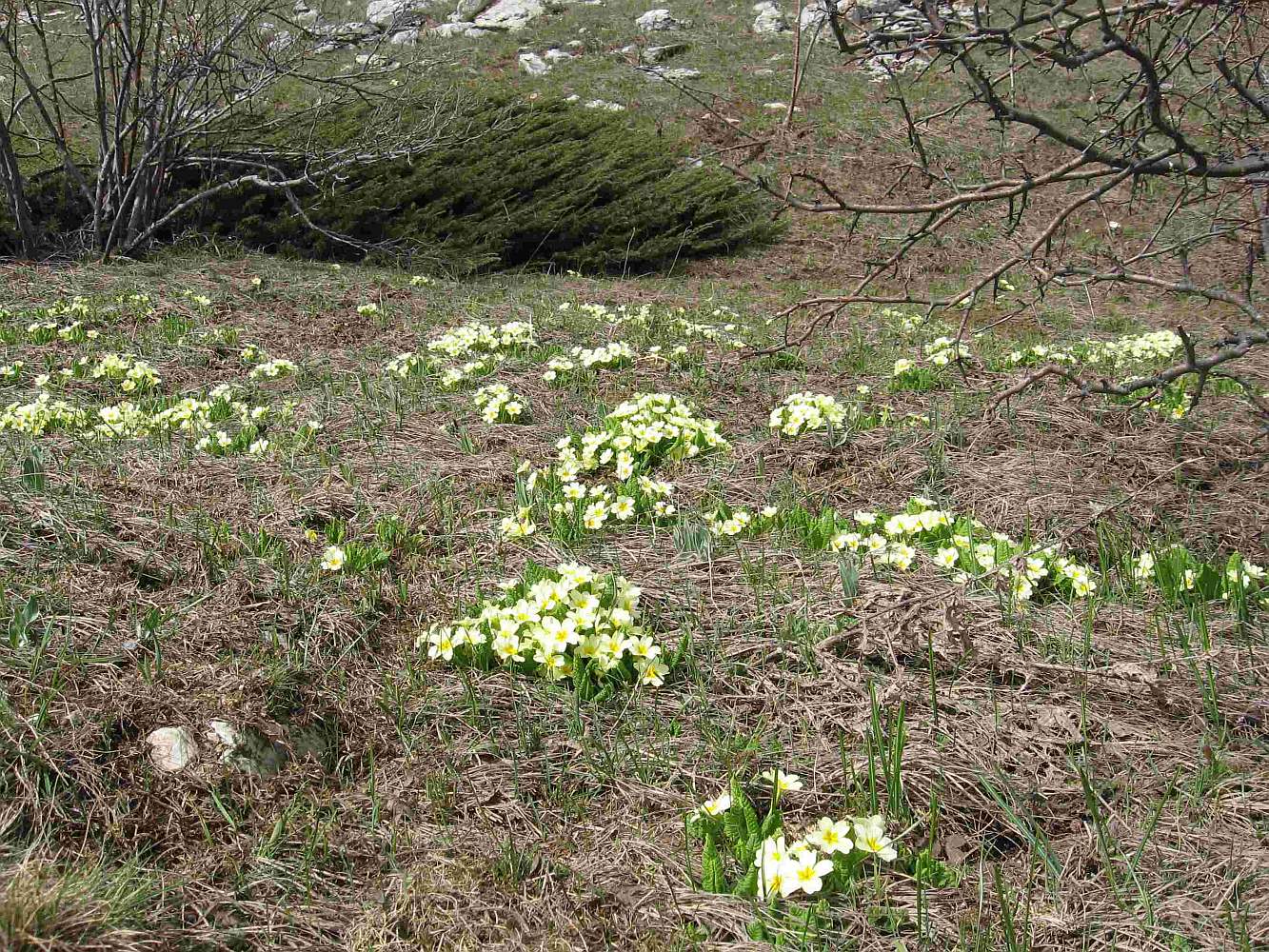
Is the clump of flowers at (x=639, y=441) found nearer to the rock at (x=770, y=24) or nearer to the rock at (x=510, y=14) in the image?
the rock at (x=770, y=24)

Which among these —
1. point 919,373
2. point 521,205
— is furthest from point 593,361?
point 521,205

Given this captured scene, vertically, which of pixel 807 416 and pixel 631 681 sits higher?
pixel 807 416

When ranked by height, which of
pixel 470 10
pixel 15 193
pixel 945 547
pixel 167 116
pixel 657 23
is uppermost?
pixel 470 10

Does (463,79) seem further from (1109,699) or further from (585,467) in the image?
(1109,699)

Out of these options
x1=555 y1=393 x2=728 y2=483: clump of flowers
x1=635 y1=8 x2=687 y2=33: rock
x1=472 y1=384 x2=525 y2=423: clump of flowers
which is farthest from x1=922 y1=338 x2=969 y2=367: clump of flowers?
x1=635 y1=8 x2=687 y2=33: rock

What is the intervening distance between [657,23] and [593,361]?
23.5m

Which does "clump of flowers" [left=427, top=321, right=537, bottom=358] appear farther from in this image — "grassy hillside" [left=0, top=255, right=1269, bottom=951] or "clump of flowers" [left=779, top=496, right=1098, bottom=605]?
"clump of flowers" [left=779, top=496, right=1098, bottom=605]

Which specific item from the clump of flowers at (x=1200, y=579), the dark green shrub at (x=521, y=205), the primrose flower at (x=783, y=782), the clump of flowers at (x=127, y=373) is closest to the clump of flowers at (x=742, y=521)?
the clump of flowers at (x=1200, y=579)

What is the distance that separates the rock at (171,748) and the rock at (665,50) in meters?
22.9

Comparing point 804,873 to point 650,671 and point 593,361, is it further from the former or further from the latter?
point 593,361

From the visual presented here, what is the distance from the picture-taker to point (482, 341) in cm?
659

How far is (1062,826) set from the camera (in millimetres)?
2105

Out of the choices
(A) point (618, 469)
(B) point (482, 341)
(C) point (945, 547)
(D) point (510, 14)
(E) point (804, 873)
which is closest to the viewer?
(E) point (804, 873)

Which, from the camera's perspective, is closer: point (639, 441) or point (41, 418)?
point (639, 441)
